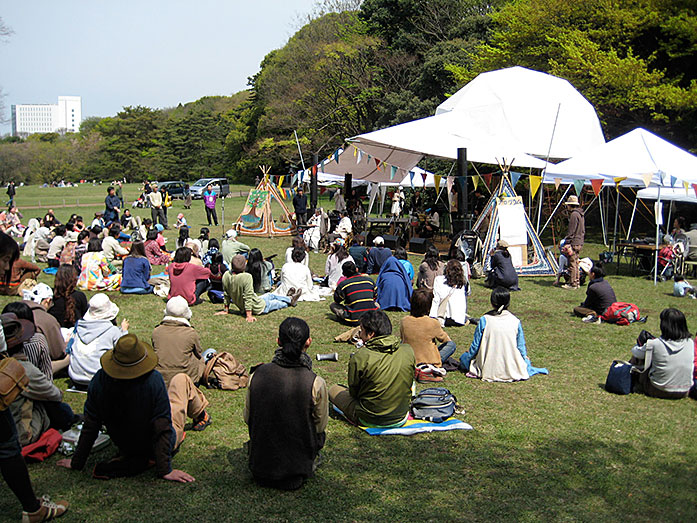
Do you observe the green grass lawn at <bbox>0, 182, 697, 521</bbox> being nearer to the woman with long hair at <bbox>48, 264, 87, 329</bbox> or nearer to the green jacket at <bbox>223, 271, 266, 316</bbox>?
the woman with long hair at <bbox>48, 264, 87, 329</bbox>

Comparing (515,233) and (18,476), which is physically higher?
(515,233)

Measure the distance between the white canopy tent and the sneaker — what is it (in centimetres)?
1292

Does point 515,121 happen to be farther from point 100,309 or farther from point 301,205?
point 100,309

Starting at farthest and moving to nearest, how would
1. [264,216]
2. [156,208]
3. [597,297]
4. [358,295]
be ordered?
[156,208] < [264,216] < [597,297] < [358,295]

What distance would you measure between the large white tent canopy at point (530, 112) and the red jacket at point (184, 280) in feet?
41.0

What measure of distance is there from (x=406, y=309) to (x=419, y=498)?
601 cm

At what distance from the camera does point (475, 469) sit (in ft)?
16.5

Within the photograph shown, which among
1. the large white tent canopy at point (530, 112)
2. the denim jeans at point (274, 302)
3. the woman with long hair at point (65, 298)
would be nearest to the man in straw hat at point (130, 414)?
the woman with long hair at point (65, 298)

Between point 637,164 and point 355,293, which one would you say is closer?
point 355,293

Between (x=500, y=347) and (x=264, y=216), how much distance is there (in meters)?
15.3

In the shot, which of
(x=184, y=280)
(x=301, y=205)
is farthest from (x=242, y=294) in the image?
(x=301, y=205)

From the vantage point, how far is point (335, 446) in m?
5.39

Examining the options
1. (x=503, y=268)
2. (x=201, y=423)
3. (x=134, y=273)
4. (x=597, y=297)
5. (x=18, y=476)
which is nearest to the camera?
(x=18, y=476)

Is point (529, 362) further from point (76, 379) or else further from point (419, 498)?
point (76, 379)
